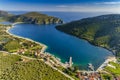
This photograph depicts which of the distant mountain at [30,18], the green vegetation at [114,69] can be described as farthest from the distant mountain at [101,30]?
the distant mountain at [30,18]

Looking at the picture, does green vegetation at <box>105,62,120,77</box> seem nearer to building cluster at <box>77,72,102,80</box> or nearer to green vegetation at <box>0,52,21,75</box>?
building cluster at <box>77,72,102,80</box>

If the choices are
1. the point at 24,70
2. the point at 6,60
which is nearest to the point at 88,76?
the point at 24,70

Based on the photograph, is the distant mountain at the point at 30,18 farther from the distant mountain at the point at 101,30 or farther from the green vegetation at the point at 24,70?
the distant mountain at the point at 101,30

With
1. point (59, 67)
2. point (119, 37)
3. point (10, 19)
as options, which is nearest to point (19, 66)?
point (59, 67)

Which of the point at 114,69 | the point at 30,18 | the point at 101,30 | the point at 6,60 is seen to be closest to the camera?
the point at 6,60

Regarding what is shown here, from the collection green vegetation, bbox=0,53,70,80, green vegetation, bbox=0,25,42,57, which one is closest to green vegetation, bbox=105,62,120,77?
green vegetation, bbox=0,53,70,80

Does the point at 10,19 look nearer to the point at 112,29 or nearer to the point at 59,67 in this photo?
the point at 59,67

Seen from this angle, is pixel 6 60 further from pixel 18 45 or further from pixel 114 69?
pixel 114 69
